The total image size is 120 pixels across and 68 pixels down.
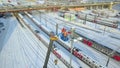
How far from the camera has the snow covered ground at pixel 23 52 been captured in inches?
1174

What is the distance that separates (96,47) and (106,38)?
804cm

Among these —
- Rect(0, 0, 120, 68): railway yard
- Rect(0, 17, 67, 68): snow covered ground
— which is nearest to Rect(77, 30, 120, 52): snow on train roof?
Rect(0, 0, 120, 68): railway yard

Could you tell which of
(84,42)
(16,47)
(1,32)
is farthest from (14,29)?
(84,42)

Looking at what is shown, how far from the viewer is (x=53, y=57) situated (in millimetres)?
31828

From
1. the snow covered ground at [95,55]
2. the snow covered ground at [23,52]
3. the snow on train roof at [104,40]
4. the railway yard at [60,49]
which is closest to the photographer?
the railway yard at [60,49]

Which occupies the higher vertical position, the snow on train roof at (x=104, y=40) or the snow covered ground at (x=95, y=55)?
the snow on train roof at (x=104, y=40)

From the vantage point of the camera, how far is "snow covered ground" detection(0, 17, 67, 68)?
2983 centimetres

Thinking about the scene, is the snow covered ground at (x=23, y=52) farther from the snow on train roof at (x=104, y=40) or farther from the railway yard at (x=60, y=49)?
the snow on train roof at (x=104, y=40)

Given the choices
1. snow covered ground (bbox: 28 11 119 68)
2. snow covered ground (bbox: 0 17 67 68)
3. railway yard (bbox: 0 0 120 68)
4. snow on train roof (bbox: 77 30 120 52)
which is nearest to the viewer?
railway yard (bbox: 0 0 120 68)

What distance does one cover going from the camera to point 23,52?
113 ft

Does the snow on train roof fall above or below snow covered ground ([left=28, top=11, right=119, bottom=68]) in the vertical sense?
above

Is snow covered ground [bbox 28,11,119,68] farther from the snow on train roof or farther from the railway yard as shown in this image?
the snow on train roof

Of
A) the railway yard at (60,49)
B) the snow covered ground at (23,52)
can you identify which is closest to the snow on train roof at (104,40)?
the railway yard at (60,49)

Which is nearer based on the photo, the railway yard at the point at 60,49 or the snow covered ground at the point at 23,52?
the railway yard at the point at 60,49
